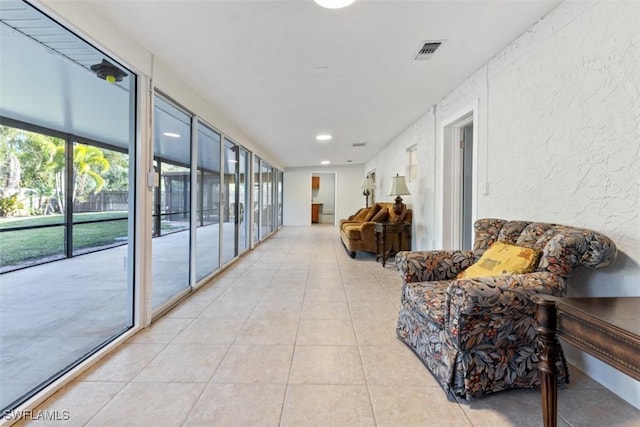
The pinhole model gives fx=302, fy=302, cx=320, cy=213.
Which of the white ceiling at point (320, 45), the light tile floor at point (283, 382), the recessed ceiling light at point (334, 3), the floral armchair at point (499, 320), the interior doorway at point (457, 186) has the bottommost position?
the light tile floor at point (283, 382)

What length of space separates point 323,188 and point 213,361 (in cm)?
1249

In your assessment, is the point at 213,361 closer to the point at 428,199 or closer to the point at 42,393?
the point at 42,393

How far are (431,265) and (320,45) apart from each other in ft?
6.30

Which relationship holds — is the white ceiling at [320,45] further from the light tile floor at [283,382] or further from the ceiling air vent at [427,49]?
the light tile floor at [283,382]

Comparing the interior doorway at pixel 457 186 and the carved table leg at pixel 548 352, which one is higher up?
the interior doorway at pixel 457 186

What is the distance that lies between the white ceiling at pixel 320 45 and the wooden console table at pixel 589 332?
1850mm

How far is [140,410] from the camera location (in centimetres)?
150

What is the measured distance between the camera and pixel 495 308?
1473mm

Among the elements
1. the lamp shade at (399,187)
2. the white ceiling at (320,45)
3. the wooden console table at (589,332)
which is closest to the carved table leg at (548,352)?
the wooden console table at (589,332)

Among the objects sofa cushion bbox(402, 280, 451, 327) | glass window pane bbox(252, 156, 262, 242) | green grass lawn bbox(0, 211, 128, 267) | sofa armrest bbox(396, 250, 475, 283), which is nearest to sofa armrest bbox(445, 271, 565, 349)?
sofa cushion bbox(402, 280, 451, 327)

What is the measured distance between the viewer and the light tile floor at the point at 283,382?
4.76 feet

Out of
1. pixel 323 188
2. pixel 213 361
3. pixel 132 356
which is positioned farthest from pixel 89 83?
pixel 323 188

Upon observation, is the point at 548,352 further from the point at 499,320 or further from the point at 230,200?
the point at 230,200

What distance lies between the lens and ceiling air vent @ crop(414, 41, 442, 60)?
239 centimetres
